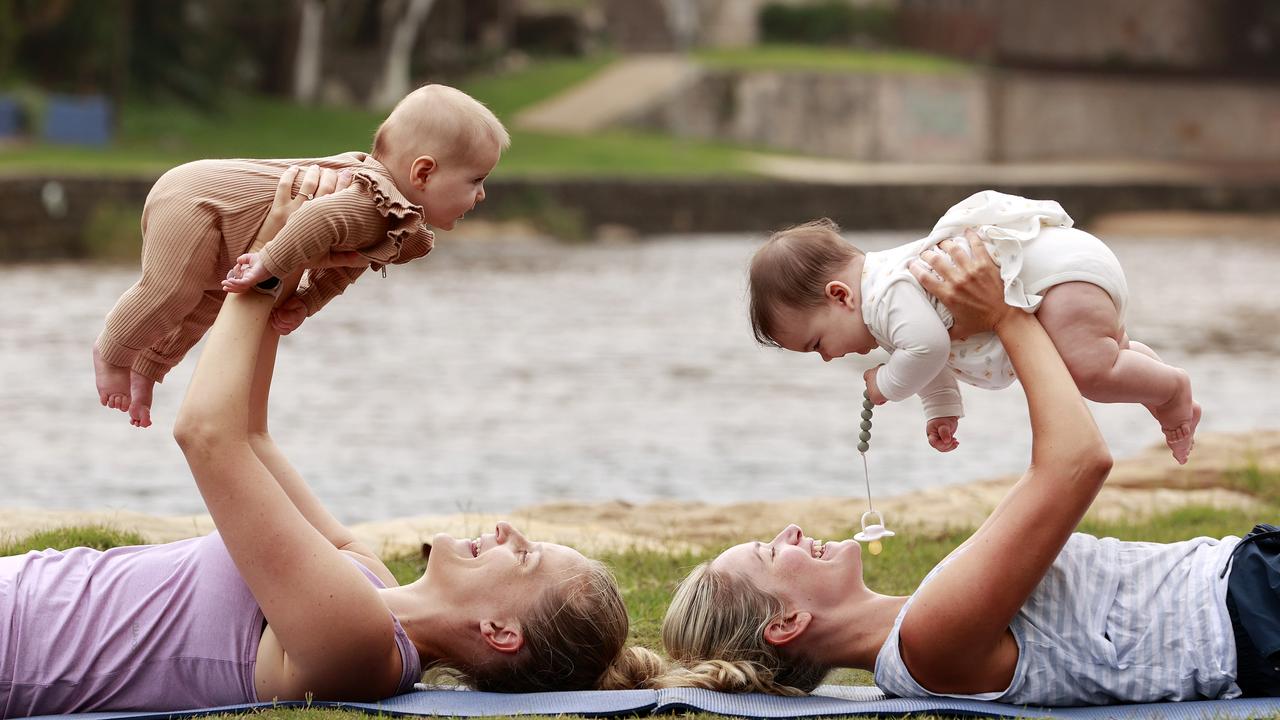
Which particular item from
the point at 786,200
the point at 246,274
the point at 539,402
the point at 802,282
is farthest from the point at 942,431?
the point at 786,200

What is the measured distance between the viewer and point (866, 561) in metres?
6.40

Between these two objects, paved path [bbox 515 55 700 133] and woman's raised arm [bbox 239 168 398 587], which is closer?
woman's raised arm [bbox 239 168 398 587]

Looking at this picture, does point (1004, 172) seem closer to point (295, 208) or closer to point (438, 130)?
point (438, 130)

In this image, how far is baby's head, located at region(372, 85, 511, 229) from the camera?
13.7 ft

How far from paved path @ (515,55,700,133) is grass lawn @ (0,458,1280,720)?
29.1 meters

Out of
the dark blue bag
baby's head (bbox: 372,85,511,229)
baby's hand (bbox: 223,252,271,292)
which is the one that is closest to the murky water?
baby's head (bbox: 372,85,511,229)

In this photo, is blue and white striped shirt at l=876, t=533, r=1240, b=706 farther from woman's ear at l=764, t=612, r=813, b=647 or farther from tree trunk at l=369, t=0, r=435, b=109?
tree trunk at l=369, t=0, r=435, b=109

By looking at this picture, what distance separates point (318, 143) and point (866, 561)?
26096 millimetres

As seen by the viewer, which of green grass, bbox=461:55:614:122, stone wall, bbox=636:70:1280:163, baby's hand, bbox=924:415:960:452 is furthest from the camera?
stone wall, bbox=636:70:1280:163

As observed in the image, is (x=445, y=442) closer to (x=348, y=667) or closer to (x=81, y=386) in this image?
(x=81, y=386)

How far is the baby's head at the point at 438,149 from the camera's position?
4.18m

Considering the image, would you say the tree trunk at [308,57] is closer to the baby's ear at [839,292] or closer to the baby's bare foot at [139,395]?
the baby's bare foot at [139,395]

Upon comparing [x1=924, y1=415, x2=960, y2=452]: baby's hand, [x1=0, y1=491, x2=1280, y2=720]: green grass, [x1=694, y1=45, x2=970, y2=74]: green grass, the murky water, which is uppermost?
[x1=924, y1=415, x2=960, y2=452]: baby's hand

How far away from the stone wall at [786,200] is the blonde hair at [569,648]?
23.3 meters
